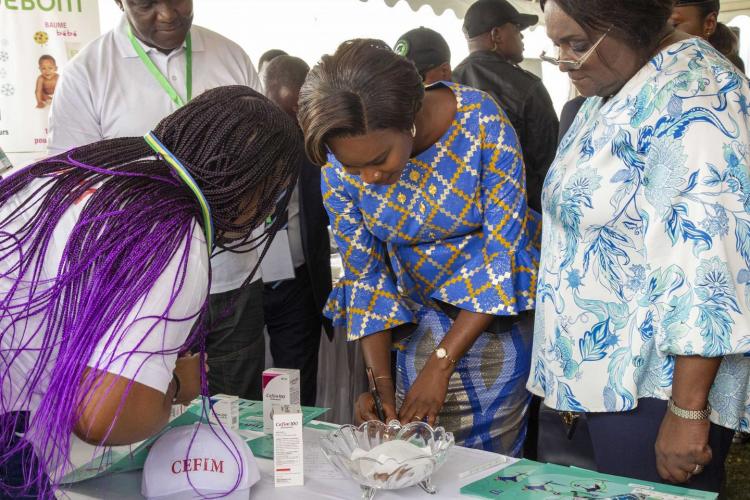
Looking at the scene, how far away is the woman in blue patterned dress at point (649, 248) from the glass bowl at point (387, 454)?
259 mm

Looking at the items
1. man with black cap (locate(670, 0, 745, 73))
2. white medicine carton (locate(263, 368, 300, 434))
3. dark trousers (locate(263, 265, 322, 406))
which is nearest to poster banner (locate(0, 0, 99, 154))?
dark trousers (locate(263, 265, 322, 406))

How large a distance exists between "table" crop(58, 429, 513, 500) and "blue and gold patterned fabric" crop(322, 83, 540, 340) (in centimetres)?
43

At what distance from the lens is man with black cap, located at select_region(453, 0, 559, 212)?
112 inches

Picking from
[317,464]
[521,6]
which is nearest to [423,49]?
[317,464]

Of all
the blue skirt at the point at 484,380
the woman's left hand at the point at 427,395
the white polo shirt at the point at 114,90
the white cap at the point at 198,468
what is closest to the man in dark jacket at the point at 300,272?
the white polo shirt at the point at 114,90

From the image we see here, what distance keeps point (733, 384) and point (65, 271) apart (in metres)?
1.05

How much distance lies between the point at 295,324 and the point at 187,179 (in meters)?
1.80

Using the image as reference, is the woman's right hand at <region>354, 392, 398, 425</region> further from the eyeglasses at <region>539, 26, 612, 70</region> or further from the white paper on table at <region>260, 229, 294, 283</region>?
the white paper on table at <region>260, 229, 294, 283</region>

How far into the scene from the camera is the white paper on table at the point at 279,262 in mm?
2684

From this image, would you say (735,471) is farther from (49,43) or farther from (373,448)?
(49,43)

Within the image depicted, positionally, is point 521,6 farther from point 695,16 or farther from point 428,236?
point 428,236

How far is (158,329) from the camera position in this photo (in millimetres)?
1025

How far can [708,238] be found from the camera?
118 cm

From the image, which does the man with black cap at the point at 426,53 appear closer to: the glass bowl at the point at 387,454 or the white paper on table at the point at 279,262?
the white paper on table at the point at 279,262
